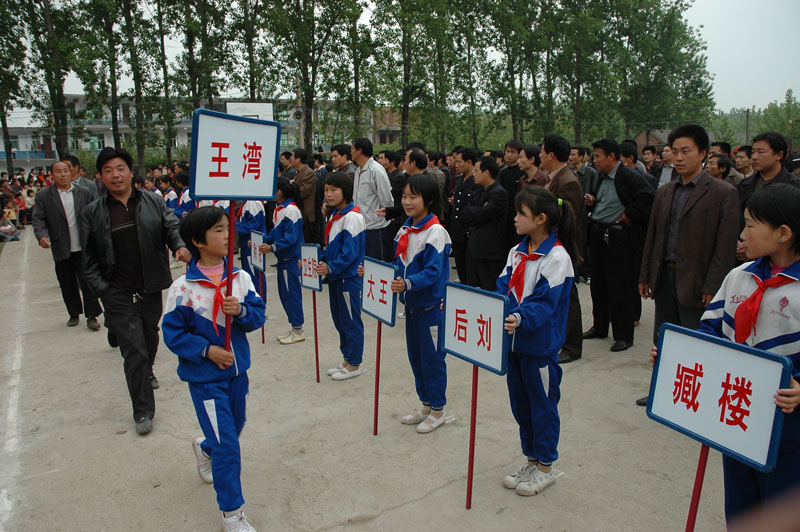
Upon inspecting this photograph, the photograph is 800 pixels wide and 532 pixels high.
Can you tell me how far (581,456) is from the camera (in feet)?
11.7

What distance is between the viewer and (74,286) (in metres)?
7.05

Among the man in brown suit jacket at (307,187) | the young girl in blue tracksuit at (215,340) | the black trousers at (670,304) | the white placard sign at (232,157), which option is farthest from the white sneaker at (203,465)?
the man in brown suit jacket at (307,187)

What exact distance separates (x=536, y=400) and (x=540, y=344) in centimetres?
33

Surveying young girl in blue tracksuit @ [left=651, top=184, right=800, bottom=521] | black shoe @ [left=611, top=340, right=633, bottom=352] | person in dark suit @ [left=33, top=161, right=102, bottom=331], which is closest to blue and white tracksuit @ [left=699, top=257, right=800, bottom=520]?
young girl in blue tracksuit @ [left=651, top=184, right=800, bottom=521]

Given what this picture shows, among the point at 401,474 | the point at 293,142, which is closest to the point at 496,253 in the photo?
the point at 401,474

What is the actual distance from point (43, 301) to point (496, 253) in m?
7.16

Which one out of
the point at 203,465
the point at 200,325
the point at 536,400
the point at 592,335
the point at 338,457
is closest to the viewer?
the point at 200,325

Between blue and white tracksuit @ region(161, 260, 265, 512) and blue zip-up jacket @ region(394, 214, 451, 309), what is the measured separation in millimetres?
1182

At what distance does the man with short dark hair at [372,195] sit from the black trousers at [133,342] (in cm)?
321

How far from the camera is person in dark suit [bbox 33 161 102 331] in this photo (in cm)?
661

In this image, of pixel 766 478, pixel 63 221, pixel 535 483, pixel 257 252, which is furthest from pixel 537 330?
pixel 63 221

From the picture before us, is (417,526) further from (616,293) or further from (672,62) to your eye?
(672,62)

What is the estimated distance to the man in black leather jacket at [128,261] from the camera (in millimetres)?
4199

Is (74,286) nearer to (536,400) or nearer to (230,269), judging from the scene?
(230,269)
